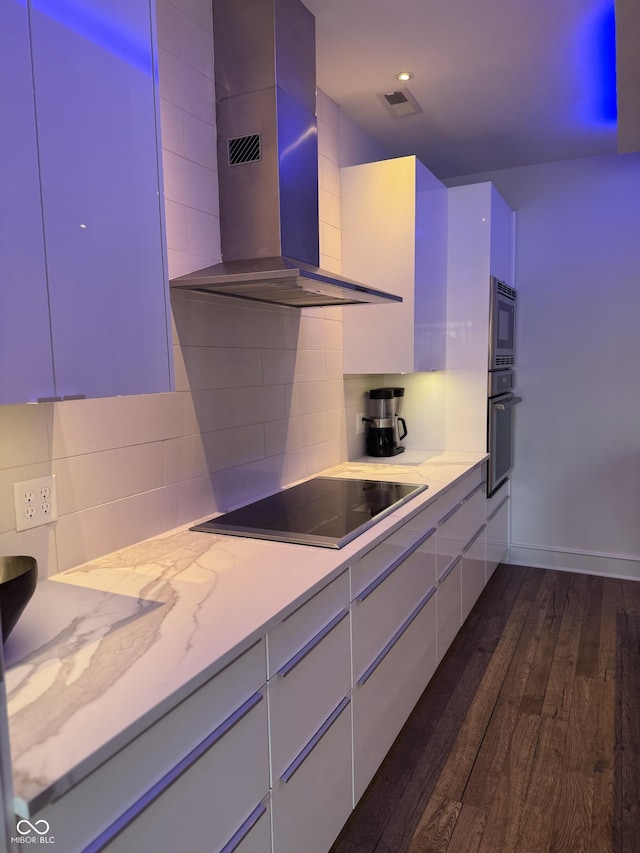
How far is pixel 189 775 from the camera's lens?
1.05 meters

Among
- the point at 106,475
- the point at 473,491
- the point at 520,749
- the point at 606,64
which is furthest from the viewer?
the point at 473,491

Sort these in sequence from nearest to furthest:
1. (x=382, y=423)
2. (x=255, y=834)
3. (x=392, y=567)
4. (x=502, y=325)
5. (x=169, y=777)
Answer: (x=169, y=777)
(x=255, y=834)
(x=392, y=567)
(x=382, y=423)
(x=502, y=325)

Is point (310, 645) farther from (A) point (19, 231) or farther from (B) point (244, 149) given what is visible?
(B) point (244, 149)

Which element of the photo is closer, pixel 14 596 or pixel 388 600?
pixel 14 596

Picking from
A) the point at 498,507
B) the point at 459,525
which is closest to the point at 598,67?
the point at 459,525

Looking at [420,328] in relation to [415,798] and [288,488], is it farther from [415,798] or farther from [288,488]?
[415,798]

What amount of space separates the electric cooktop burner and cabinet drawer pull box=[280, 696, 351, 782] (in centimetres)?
44

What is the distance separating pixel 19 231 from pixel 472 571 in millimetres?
2688

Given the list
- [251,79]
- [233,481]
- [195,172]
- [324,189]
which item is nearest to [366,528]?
[233,481]

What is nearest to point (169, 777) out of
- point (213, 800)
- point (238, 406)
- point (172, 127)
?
point (213, 800)

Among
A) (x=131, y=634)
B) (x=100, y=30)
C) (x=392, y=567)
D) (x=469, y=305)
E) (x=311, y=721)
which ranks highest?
(x=100, y=30)

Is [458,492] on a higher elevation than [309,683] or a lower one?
higher

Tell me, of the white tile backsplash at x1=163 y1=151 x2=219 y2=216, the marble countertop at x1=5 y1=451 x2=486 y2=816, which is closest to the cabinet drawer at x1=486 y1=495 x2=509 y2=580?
the marble countertop at x1=5 y1=451 x2=486 y2=816

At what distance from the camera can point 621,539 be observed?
3.75 metres
